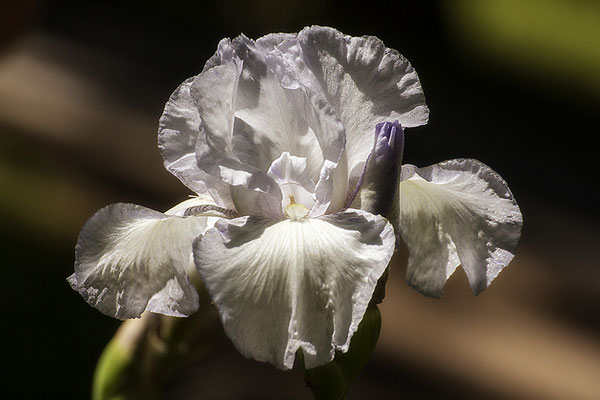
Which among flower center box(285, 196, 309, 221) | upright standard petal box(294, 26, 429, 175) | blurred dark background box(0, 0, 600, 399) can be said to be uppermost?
upright standard petal box(294, 26, 429, 175)

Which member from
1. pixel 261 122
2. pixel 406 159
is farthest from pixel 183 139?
pixel 406 159

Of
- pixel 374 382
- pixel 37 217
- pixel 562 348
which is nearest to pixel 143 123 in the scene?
pixel 37 217

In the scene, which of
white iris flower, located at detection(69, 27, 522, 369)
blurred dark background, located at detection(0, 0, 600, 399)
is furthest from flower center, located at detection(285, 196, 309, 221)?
blurred dark background, located at detection(0, 0, 600, 399)

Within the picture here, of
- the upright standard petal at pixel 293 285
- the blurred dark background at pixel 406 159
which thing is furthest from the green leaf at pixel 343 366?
the blurred dark background at pixel 406 159

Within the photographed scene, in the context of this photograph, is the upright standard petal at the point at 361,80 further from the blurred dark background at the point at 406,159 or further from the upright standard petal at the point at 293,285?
the blurred dark background at the point at 406,159

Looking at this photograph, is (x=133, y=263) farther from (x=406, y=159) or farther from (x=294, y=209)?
(x=406, y=159)

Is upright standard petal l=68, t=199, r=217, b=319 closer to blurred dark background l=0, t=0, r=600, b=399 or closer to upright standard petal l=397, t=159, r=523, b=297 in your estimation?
upright standard petal l=397, t=159, r=523, b=297
